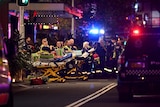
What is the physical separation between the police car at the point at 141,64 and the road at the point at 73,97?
17.6 inches

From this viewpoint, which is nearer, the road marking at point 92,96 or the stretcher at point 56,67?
the road marking at point 92,96

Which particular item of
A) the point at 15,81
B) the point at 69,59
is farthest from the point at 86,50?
the point at 15,81

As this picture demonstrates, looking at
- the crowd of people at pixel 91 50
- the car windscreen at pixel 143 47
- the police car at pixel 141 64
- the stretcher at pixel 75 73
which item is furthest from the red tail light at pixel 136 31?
the crowd of people at pixel 91 50

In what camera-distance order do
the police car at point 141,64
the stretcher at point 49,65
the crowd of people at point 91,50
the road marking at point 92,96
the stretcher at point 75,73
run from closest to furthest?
the road marking at point 92,96
the police car at point 141,64
the stretcher at point 49,65
the stretcher at point 75,73
the crowd of people at point 91,50

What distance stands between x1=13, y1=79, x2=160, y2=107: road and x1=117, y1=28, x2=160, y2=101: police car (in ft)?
1.46

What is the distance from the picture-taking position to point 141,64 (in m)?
16.0

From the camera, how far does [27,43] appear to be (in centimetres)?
2706

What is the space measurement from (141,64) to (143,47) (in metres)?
0.45

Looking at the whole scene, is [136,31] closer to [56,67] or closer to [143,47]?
[143,47]

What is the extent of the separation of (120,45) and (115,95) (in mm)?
12802

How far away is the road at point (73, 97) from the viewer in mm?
15738

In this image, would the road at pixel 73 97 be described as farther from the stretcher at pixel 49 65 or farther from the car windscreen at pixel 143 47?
the stretcher at pixel 49 65

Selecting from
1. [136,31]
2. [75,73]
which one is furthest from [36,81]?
[136,31]

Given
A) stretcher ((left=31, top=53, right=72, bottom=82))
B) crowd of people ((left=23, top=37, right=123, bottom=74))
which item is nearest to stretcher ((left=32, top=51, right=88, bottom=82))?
stretcher ((left=31, top=53, right=72, bottom=82))
